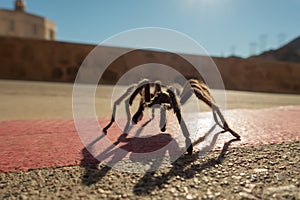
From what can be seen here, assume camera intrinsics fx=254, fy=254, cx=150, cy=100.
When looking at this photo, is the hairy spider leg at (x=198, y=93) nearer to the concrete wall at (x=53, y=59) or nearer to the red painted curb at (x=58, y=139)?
the red painted curb at (x=58, y=139)

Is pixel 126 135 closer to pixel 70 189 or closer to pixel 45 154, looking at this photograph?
pixel 45 154

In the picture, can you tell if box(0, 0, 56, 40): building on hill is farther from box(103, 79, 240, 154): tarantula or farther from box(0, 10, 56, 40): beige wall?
box(103, 79, 240, 154): tarantula

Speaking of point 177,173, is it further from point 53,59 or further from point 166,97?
point 53,59

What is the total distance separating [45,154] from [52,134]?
62cm

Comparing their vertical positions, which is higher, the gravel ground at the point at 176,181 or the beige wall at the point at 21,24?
the beige wall at the point at 21,24

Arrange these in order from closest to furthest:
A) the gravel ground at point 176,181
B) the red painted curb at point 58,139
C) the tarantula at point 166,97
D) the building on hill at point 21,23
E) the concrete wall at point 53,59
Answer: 1. the gravel ground at point 176,181
2. the red painted curb at point 58,139
3. the tarantula at point 166,97
4. the concrete wall at point 53,59
5. the building on hill at point 21,23

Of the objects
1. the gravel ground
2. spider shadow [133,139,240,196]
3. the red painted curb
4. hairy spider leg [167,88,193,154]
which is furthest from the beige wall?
spider shadow [133,139,240,196]

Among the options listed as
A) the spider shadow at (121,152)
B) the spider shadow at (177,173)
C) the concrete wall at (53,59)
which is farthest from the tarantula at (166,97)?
the concrete wall at (53,59)

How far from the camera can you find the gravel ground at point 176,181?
1.10 metres

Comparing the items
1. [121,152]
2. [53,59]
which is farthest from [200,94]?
[53,59]

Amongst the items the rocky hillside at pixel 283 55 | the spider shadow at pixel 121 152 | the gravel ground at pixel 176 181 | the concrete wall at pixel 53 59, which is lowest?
the gravel ground at pixel 176 181

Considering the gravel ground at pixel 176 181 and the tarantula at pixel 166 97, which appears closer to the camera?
the gravel ground at pixel 176 181

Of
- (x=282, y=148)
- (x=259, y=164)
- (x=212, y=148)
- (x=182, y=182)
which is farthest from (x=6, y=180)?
(x=282, y=148)

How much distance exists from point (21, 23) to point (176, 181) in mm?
41125
